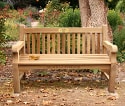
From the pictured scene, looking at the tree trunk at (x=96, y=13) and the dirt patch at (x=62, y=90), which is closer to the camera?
the dirt patch at (x=62, y=90)

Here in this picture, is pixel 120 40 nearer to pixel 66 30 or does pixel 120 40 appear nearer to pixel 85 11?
pixel 85 11

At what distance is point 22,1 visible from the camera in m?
31.2

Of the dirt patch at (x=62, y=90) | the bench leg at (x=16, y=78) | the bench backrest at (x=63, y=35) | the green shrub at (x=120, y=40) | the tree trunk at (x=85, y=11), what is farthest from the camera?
the green shrub at (x=120, y=40)

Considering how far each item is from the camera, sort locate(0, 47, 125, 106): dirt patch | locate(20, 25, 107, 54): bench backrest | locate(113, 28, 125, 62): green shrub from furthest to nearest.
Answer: locate(113, 28, 125, 62): green shrub → locate(20, 25, 107, 54): bench backrest → locate(0, 47, 125, 106): dirt patch

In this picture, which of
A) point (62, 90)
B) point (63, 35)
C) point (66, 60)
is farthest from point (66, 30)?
point (62, 90)

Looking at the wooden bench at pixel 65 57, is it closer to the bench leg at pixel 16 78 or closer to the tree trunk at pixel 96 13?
the bench leg at pixel 16 78

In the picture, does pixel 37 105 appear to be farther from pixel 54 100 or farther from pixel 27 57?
pixel 27 57

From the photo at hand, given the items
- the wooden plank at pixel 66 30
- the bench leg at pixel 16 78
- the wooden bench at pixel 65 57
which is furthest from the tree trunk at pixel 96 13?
the bench leg at pixel 16 78

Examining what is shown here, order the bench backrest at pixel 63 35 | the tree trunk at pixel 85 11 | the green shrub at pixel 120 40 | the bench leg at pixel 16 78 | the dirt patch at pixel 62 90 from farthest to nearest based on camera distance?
the green shrub at pixel 120 40, the tree trunk at pixel 85 11, the bench backrest at pixel 63 35, the bench leg at pixel 16 78, the dirt patch at pixel 62 90

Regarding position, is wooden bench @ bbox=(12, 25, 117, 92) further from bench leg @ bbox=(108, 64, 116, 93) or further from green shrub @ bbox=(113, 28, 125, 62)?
green shrub @ bbox=(113, 28, 125, 62)

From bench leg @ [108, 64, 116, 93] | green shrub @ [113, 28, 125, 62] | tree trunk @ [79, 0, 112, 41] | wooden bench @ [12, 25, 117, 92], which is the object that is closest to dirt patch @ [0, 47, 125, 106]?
bench leg @ [108, 64, 116, 93]

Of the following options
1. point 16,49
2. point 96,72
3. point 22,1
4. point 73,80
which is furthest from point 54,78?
point 22,1

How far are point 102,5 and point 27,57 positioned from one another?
275 cm

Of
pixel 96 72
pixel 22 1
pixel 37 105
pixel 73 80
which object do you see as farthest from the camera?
pixel 22 1
